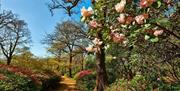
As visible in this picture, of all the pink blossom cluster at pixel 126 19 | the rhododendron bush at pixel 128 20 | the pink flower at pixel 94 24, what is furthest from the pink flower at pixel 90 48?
the pink blossom cluster at pixel 126 19

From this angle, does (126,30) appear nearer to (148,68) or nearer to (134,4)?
(134,4)

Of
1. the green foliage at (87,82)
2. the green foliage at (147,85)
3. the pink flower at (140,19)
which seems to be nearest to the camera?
the pink flower at (140,19)

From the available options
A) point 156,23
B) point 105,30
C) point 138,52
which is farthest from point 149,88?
point 156,23

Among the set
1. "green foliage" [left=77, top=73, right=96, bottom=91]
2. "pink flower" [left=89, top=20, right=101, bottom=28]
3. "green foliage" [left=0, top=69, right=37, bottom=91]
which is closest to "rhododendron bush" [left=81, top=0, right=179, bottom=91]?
"pink flower" [left=89, top=20, right=101, bottom=28]

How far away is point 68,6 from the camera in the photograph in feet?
55.2

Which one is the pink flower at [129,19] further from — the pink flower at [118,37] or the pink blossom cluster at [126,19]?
the pink flower at [118,37]

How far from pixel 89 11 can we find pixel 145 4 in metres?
1.03

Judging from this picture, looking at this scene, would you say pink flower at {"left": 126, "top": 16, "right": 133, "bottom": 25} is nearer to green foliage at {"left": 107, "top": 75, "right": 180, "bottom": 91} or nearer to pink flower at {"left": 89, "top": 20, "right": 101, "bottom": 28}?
pink flower at {"left": 89, "top": 20, "right": 101, "bottom": 28}

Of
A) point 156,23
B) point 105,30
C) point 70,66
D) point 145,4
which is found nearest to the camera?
point 145,4

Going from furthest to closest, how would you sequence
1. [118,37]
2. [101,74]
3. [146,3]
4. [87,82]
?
1. [87,82]
2. [101,74]
3. [118,37]
4. [146,3]

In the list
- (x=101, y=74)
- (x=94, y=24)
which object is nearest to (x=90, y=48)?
(x=94, y=24)

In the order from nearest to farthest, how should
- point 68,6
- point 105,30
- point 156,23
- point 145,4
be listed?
point 145,4
point 156,23
point 105,30
point 68,6

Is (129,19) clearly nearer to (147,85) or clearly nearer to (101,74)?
(147,85)

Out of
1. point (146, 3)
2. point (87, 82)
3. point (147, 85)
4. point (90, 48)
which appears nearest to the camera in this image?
point (146, 3)
